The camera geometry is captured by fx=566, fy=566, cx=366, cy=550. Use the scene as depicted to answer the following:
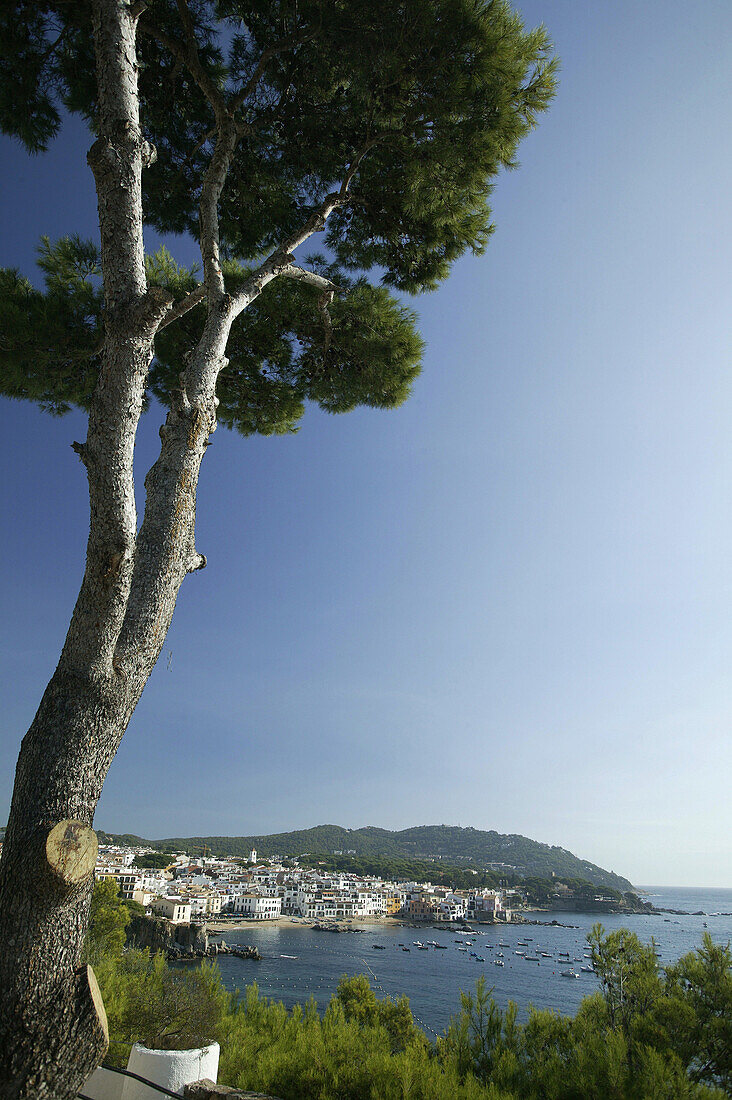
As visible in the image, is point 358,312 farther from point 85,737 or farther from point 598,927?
point 598,927

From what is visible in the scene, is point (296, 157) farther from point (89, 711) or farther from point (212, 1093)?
point (212, 1093)

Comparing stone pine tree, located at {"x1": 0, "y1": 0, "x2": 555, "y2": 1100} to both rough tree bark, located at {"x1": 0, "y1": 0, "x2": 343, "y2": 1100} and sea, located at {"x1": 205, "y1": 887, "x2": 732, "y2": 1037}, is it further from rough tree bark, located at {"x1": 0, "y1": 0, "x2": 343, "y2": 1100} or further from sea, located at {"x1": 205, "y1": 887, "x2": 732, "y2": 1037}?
sea, located at {"x1": 205, "y1": 887, "x2": 732, "y2": 1037}

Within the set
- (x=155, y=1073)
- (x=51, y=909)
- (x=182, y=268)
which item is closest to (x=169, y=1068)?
(x=155, y=1073)

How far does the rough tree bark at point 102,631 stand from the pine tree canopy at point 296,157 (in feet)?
4.74

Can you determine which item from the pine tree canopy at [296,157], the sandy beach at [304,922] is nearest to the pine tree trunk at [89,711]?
the pine tree canopy at [296,157]

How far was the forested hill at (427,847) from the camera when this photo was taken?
96.7 m

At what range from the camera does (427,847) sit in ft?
380

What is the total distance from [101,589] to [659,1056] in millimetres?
3825

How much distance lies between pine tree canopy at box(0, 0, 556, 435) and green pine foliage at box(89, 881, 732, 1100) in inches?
178

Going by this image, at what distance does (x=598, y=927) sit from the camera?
5129mm

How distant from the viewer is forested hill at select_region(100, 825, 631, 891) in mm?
96688

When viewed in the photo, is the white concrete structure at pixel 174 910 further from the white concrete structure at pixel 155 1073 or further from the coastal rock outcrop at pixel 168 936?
the white concrete structure at pixel 155 1073

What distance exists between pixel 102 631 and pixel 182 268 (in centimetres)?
379

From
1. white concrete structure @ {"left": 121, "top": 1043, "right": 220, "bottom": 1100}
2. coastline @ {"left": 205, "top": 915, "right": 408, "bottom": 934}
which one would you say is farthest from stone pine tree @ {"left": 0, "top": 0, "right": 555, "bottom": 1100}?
coastline @ {"left": 205, "top": 915, "right": 408, "bottom": 934}
